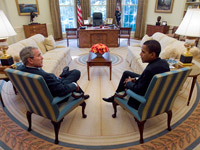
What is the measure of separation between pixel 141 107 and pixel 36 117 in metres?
1.61

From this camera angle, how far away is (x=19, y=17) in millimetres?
5973

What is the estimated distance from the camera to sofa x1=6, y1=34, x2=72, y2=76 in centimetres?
296

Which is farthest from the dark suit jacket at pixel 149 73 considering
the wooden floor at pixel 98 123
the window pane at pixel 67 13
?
the window pane at pixel 67 13

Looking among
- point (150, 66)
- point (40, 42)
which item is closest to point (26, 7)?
point (40, 42)

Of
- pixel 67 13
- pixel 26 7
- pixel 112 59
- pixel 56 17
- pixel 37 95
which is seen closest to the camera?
pixel 37 95

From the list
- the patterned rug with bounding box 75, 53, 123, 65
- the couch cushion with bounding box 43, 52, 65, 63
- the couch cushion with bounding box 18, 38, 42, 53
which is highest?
the couch cushion with bounding box 18, 38, 42, 53

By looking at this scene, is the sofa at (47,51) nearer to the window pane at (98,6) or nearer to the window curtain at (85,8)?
the window curtain at (85,8)

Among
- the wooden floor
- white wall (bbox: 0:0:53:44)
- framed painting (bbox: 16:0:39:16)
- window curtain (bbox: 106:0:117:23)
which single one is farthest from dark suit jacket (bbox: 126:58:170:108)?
window curtain (bbox: 106:0:117:23)

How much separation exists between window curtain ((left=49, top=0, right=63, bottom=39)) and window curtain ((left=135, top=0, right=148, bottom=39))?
13.5ft

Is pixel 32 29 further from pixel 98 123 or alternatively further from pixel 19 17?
pixel 98 123

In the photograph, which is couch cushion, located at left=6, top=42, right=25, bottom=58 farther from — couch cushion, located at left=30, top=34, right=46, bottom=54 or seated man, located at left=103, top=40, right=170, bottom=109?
seated man, located at left=103, top=40, right=170, bottom=109

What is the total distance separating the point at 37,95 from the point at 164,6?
22.8 feet

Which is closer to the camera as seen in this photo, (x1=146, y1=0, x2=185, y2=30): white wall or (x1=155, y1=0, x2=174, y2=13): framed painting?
(x1=146, y1=0, x2=185, y2=30): white wall

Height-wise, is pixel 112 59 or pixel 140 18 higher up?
pixel 140 18
